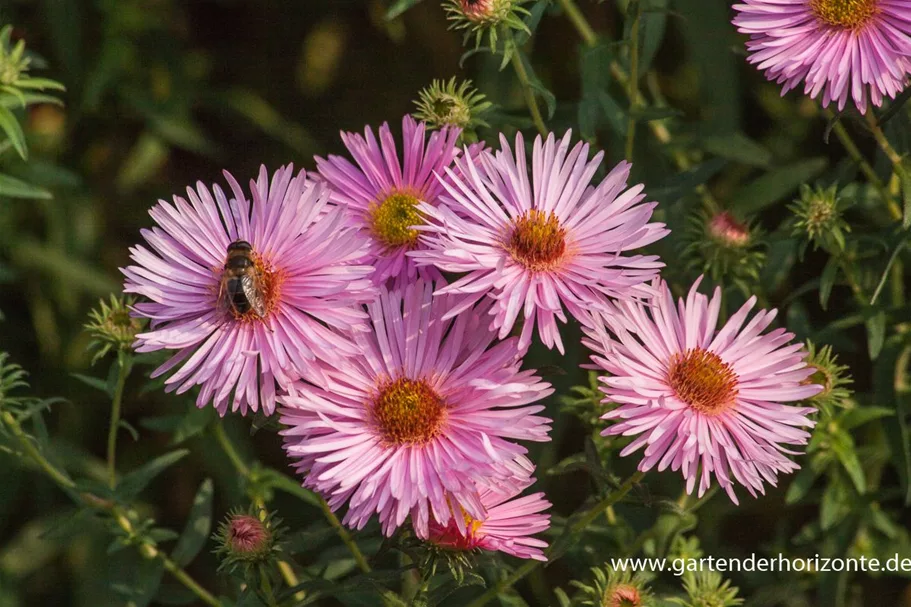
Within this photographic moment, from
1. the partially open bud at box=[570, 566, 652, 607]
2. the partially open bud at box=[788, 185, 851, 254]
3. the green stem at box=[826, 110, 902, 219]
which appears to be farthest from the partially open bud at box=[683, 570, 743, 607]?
the green stem at box=[826, 110, 902, 219]

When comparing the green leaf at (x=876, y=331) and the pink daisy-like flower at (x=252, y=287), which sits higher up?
the green leaf at (x=876, y=331)

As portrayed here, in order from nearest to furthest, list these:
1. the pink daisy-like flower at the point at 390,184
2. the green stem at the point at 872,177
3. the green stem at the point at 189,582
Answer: the pink daisy-like flower at the point at 390,184 < the green stem at the point at 189,582 < the green stem at the point at 872,177

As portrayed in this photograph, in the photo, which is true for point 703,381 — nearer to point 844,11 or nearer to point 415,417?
point 415,417

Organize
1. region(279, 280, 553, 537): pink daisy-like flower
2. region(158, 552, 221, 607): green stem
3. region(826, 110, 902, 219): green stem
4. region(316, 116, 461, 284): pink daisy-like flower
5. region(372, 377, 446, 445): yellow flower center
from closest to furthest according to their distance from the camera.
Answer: region(279, 280, 553, 537): pink daisy-like flower
region(372, 377, 446, 445): yellow flower center
region(316, 116, 461, 284): pink daisy-like flower
region(158, 552, 221, 607): green stem
region(826, 110, 902, 219): green stem

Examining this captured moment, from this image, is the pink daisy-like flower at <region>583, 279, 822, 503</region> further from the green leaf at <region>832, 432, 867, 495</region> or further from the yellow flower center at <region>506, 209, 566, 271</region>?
the green leaf at <region>832, 432, 867, 495</region>

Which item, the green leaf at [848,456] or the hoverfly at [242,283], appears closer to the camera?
the hoverfly at [242,283]

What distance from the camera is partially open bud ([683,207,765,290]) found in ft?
5.07

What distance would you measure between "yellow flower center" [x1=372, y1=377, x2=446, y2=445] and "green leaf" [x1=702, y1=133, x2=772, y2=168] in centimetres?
84

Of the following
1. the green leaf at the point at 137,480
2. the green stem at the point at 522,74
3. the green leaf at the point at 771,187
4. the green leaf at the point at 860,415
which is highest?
the green leaf at the point at 771,187

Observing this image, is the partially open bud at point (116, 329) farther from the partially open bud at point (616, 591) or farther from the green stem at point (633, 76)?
the green stem at point (633, 76)

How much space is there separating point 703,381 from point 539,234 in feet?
0.92

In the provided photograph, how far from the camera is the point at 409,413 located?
4.32ft

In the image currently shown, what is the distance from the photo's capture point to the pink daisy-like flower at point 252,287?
1260 millimetres

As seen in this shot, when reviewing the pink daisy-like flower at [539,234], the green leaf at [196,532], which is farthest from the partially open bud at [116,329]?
the pink daisy-like flower at [539,234]
